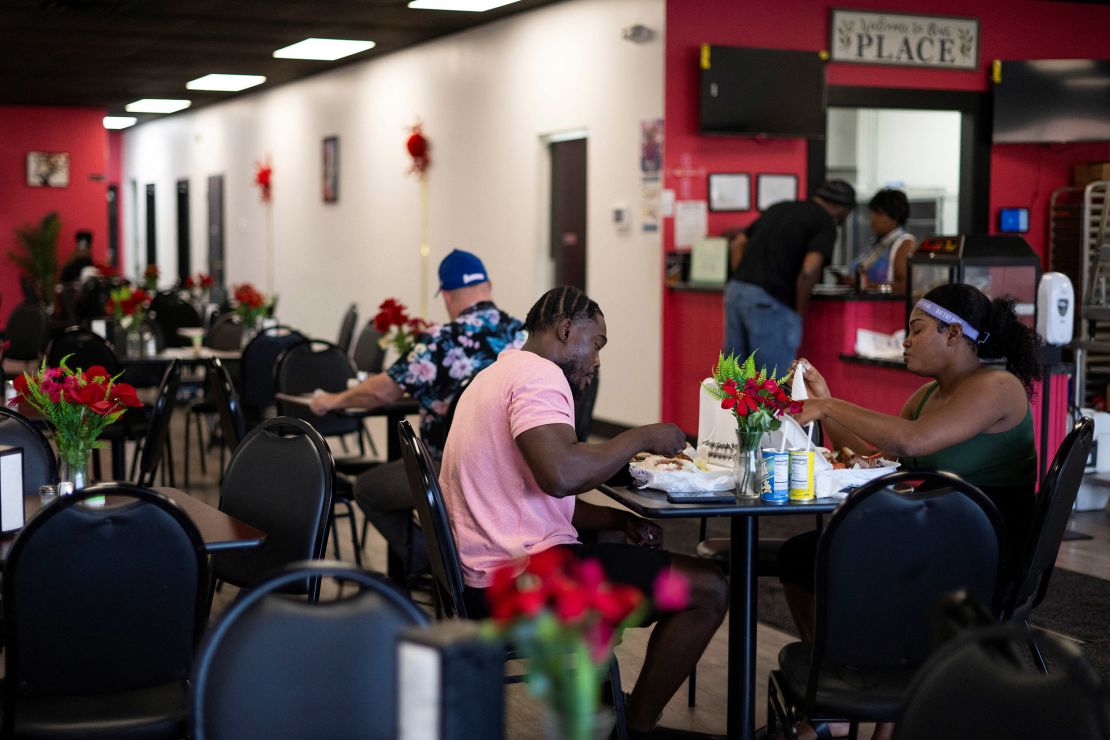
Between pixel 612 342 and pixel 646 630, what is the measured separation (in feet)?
Answer: 14.6

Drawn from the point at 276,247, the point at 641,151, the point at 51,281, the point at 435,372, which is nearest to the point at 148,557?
the point at 435,372

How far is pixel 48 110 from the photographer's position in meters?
16.4

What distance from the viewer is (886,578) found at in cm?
259

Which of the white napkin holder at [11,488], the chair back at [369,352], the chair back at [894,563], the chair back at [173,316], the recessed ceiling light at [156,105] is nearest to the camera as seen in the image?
the chair back at [894,563]

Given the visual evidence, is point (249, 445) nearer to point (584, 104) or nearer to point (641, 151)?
point (641, 151)

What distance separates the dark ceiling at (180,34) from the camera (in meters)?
9.26

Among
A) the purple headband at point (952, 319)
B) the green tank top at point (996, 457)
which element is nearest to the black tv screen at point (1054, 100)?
the purple headband at point (952, 319)

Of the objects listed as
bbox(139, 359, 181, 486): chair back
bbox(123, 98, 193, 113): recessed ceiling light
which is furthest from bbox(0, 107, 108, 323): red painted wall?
bbox(139, 359, 181, 486): chair back

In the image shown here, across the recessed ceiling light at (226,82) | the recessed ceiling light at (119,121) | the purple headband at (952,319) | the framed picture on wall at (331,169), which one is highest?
the recessed ceiling light at (119,121)

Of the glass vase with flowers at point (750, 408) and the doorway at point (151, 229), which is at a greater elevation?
the doorway at point (151, 229)

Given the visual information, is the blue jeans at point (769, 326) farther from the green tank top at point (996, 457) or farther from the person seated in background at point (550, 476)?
the person seated in background at point (550, 476)

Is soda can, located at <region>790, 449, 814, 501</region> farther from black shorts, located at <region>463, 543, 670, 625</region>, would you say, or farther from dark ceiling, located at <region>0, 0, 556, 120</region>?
dark ceiling, located at <region>0, 0, 556, 120</region>

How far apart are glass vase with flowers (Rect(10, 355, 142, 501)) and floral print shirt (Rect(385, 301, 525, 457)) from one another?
1.53 metres

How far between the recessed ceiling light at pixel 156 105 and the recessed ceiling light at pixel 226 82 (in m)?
1.69
